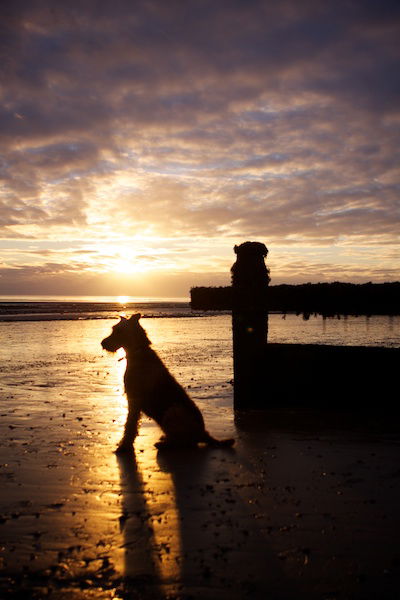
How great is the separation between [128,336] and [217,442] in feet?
6.32

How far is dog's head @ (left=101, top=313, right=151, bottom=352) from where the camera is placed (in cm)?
685

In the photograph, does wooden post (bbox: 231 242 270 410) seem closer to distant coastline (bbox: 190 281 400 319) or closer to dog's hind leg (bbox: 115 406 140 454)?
distant coastline (bbox: 190 281 400 319)

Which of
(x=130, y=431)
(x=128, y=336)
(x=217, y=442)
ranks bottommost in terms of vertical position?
(x=217, y=442)

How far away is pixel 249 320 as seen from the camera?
7.23 metres

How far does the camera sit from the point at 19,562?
329cm

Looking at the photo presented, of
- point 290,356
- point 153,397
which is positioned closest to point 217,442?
point 153,397

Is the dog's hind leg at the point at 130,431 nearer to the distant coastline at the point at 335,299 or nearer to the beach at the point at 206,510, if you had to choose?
the beach at the point at 206,510

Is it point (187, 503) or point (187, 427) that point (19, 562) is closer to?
point (187, 503)

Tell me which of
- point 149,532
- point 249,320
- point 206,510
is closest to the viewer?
point 149,532

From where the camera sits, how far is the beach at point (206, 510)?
3041 millimetres

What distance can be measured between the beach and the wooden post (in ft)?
1.34

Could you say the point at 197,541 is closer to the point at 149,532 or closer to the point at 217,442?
the point at 149,532

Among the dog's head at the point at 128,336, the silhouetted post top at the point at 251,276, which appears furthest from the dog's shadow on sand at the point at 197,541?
the silhouetted post top at the point at 251,276

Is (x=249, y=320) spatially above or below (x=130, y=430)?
above
